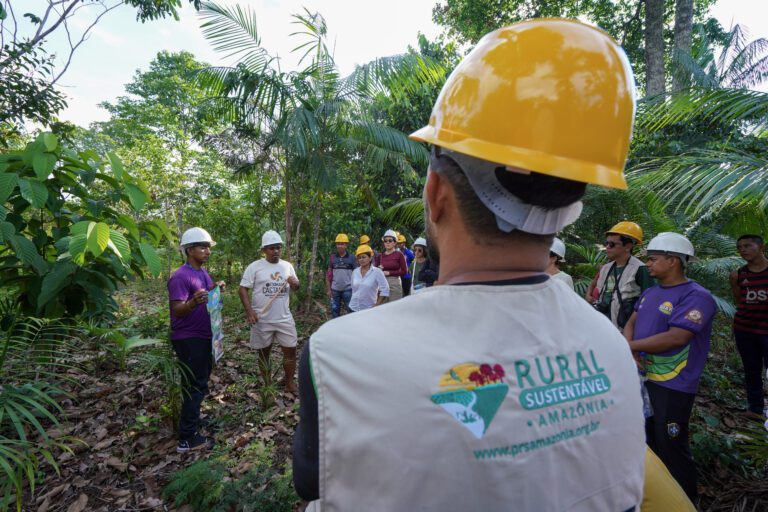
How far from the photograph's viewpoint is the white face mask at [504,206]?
2.65 ft

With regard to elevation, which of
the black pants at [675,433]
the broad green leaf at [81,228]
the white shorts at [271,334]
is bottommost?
the black pants at [675,433]

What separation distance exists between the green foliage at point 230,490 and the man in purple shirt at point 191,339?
1.93 feet

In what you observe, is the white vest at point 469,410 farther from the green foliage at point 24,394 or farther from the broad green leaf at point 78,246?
the broad green leaf at point 78,246

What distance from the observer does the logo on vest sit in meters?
0.66

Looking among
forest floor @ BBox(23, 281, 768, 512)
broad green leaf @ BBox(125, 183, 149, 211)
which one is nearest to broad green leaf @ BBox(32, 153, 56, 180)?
broad green leaf @ BBox(125, 183, 149, 211)

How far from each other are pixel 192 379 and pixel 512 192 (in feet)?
13.4

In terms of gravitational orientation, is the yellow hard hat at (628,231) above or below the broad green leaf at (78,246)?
below

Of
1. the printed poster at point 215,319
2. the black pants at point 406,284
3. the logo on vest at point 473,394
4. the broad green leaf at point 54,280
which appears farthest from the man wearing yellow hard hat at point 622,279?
the broad green leaf at point 54,280

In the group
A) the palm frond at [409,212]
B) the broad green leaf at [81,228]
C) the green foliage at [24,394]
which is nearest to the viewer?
the green foliage at [24,394]

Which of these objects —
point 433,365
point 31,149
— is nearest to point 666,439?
point 433,365

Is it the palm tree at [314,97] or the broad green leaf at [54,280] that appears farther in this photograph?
the palm tree at [314,97]

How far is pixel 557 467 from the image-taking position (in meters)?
0.71

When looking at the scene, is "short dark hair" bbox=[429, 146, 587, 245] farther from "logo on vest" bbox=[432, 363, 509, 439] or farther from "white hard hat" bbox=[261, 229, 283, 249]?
"white hard hat" bbox=[261, 229, 283, 249]

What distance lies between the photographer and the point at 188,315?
3883 mm
